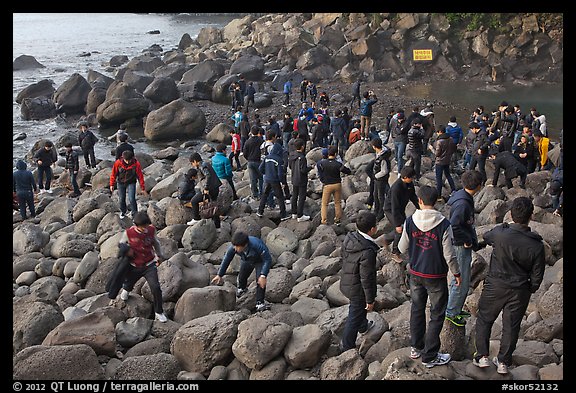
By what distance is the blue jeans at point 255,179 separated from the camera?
1273cm

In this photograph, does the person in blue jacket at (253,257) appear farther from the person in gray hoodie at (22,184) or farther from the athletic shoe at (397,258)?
the person in gray hoodie at (22,184)

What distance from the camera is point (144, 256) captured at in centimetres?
769

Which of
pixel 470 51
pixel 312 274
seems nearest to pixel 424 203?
pixel 312 274

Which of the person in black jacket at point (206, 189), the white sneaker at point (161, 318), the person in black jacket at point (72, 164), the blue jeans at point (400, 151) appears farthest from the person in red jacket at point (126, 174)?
the blue jeans at point (400, 151)

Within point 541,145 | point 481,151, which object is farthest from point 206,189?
point 541,145

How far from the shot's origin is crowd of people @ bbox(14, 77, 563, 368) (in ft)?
19.2

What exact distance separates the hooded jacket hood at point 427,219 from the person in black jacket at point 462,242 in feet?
2.30

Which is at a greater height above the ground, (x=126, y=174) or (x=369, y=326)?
(x=126, y=174)

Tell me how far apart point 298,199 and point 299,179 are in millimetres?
629

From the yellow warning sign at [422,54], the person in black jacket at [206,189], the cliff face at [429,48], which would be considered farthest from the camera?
the yellow warning sign at [422,54]

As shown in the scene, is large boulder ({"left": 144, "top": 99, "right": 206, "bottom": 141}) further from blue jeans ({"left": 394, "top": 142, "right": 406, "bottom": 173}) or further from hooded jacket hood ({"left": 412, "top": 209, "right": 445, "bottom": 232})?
hooded jacket hood ({"left": 412, "top": 209, "right": 445, "bottom": 232})

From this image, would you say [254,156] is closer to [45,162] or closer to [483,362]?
[45,162]

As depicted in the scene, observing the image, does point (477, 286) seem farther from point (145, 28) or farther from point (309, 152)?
point (145, 28)
